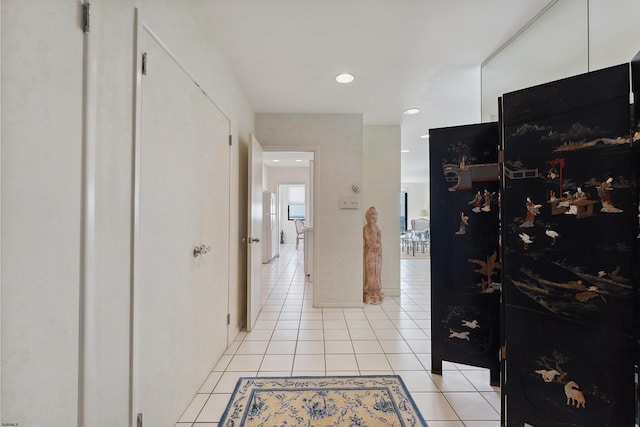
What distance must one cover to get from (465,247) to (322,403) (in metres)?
1.42

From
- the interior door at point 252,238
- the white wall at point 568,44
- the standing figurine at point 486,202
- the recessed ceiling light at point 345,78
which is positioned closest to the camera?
the white wall at point 568,44

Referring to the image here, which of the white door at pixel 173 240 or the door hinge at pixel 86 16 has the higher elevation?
the door hinge at pixel 86 16

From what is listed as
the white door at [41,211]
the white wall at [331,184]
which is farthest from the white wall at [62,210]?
the white wall at [331,184]

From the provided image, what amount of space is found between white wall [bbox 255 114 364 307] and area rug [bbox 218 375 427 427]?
1.60m

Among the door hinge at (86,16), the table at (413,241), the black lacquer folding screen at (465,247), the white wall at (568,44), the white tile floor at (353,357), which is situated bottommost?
the white tile floor at (353,357)

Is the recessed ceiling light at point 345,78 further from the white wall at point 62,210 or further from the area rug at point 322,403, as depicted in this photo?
the area rug at point 322,403

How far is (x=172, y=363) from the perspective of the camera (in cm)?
152

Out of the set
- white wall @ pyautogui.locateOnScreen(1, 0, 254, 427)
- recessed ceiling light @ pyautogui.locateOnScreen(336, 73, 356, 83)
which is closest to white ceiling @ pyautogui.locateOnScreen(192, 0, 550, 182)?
recessed ceiling light @ pyautogui.locateOnScreen(336, 73, 356, 83)

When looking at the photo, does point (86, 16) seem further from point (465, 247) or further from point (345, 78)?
point (465, 247)

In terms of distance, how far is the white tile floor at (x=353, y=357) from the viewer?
1.73 metres

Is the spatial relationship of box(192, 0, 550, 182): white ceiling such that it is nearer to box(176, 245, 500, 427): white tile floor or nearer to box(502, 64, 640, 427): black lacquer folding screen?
box(502, 64, 640, 427): black lacquer folding screen

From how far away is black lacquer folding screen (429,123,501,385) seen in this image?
1.92 m

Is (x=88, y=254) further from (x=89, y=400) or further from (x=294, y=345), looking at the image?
(x=294, y=345)

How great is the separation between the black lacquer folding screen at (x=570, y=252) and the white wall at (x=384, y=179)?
8.79ft
